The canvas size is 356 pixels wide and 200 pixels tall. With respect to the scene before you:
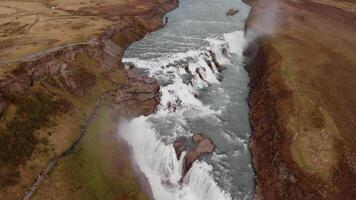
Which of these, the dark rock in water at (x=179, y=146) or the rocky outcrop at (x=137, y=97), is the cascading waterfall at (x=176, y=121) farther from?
the rocky outcrop at (x=137, y=97)

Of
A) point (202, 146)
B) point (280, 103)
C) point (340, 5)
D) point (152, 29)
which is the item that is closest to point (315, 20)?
point (340, 5)

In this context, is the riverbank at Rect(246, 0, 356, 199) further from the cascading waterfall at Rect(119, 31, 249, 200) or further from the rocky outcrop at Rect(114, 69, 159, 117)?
the rocky outcrop at Rect(114, 69, 159, 117)

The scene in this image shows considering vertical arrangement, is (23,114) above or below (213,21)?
above

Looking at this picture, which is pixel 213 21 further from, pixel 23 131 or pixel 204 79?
pixel 23 131

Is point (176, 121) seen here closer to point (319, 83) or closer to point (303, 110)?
point (303, 110)

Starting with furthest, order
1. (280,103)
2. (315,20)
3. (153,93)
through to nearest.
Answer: (315,20)
(153,93)
(280,103)

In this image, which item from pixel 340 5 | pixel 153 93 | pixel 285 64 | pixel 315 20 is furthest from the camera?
pixel 340 5

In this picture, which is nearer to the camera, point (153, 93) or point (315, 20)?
point (153, 93)

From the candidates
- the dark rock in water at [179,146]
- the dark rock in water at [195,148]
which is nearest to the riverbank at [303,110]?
the dark rock in water at [195,148]
